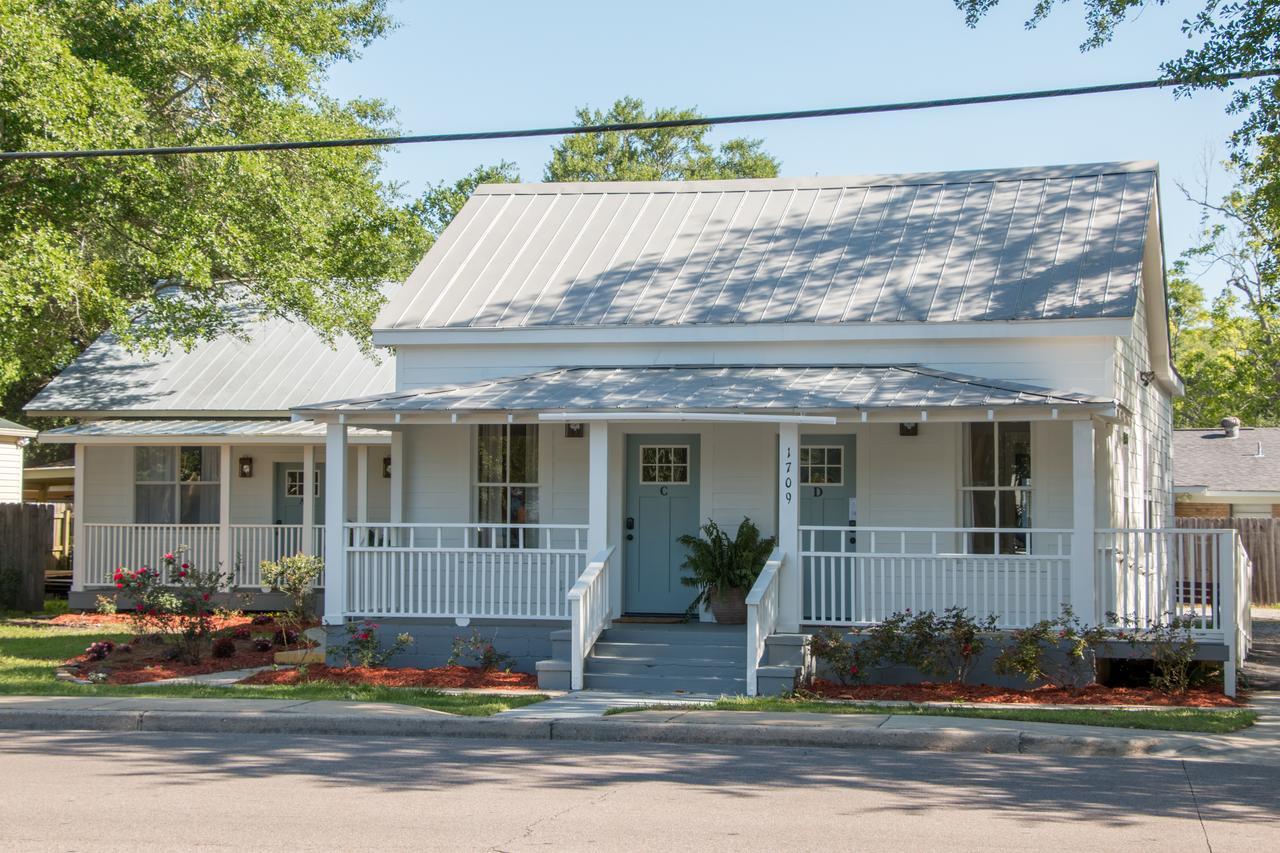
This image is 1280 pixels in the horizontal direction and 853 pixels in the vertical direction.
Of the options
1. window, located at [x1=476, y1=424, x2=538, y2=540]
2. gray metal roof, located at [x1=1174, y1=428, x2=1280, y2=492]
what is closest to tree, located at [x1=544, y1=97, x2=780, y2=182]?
gray metal roof, located at [x1=1174, y1=428, x2=1280, y2=492]

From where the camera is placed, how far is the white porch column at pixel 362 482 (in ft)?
71.2

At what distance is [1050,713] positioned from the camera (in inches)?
482

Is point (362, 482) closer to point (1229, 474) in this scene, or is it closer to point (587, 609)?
point (587, 609)

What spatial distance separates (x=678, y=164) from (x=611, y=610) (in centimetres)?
3648

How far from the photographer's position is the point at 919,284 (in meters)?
16.5

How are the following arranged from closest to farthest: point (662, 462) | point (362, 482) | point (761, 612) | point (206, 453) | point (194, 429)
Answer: point (761, 612) < point (662, 462) < point (362, 482) < point (194, 429) < point (206, 453)

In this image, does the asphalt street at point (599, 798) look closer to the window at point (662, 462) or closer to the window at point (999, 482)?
the window at point (999, 482)

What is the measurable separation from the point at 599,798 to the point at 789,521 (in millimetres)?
6174

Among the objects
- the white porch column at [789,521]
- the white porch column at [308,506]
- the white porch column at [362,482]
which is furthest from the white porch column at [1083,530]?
the white porch column at [308,506]

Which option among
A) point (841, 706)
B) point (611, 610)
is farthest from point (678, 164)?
point (841, 706)

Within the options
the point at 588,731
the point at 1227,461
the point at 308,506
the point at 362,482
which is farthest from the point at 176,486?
the point at 1227,461

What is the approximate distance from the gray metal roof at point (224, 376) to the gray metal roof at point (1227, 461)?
60.4ft

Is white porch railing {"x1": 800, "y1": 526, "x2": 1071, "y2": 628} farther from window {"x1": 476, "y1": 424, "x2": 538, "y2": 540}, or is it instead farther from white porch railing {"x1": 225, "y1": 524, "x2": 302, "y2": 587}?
white porch railing {"x1": 225, "y1": 524, "x2": 302, "y2": 587}

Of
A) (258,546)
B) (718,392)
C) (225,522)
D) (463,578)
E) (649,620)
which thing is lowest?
(649,620)
